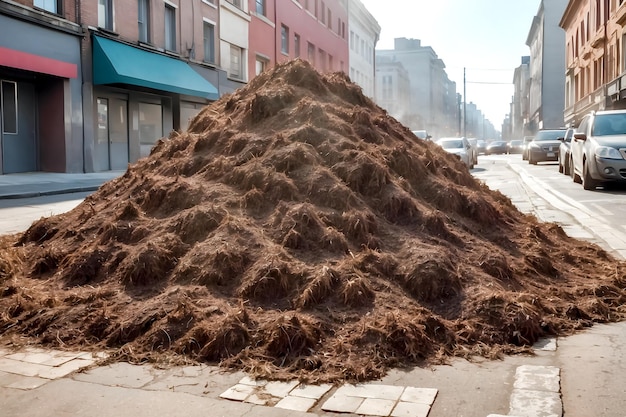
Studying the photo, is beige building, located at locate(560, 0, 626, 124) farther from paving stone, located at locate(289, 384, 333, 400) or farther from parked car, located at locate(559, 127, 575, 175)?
paving stone, located at locate(289, 384, 333, 400)

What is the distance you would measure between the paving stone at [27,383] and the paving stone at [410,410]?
1.85m

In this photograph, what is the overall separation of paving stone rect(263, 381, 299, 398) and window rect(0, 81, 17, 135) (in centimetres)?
1774

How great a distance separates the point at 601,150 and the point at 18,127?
16311 millimetres

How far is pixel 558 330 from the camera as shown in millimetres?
4035

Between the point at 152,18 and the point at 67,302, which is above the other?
the point at 152,18

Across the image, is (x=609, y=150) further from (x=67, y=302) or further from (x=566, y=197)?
(x=67, y=302)

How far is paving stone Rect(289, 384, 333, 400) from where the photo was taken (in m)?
3.06

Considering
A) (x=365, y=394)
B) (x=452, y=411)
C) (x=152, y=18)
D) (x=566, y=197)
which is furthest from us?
(x=152, y=18)

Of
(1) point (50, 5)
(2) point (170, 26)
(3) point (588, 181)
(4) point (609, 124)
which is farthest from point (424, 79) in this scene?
(3) point (588, 181)

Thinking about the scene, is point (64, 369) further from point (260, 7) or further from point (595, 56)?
point (595, 56)

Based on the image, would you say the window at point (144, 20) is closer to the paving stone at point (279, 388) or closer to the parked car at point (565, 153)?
the parked car at point (565, 153)

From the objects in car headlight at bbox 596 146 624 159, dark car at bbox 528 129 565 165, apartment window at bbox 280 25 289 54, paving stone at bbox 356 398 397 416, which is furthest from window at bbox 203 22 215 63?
paving stone at bbox 356 398 397 416

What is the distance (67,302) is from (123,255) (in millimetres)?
632

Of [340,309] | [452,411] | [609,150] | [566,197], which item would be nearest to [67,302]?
[340,309]
